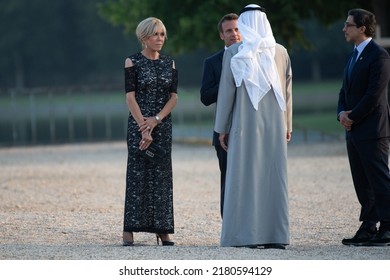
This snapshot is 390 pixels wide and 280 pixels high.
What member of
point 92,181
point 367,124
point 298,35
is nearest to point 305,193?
point 92,181

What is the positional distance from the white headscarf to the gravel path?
135 cm

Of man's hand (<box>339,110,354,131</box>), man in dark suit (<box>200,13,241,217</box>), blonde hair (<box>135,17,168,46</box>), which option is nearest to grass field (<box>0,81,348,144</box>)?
man in dark suit (<box>200,13,241,217</box>)

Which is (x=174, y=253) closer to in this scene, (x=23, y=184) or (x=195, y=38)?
(x=23, y=184)

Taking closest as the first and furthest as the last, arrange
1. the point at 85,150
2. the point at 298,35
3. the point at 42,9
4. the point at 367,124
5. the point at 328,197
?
the point at 367,124, the point at 328,197, the point at 85,150, the point at 298,35, the point at 42,9

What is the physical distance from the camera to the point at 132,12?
33.5 metres

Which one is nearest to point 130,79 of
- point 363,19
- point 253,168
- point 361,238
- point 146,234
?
point 253,168

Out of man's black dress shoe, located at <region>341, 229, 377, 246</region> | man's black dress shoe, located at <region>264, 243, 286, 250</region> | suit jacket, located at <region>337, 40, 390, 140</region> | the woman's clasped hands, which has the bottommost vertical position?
man's black dress shoe, located at <region>341, 229, 377, 246</region>

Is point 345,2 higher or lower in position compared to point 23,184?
higher

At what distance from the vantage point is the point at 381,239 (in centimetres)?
1107

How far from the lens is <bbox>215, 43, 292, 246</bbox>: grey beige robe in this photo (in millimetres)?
10680

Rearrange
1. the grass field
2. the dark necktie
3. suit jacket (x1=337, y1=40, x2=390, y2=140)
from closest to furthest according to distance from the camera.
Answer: suit jacket (x1=337, y1=40, x2=390, y2=140), the dark necktie, the grass field

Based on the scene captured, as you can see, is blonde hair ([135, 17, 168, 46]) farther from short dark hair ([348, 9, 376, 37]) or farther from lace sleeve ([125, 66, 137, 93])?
short dark hair ([348, 9, 376, 37])

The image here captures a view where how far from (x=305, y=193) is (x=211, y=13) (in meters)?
13.8

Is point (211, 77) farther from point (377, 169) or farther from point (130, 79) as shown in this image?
point (377, 169)
